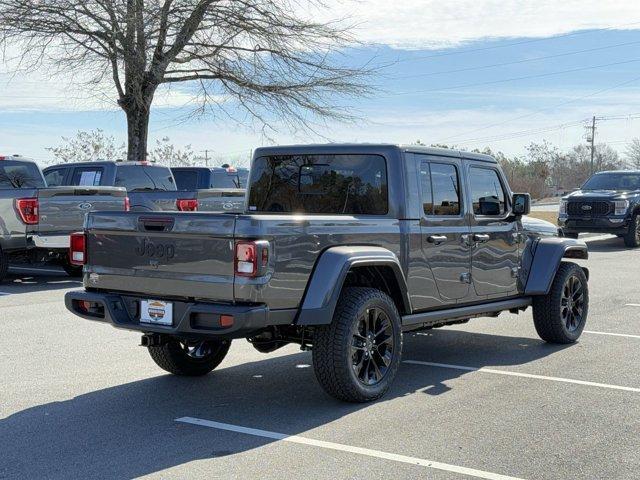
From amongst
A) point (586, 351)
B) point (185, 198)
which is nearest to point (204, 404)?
point (586, 351)

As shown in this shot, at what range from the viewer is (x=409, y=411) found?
19.5ft

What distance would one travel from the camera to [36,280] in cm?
1471

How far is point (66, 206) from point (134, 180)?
9.30 ft

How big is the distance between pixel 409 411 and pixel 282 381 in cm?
137

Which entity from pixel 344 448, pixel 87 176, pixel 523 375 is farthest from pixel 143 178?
pixel 344 448

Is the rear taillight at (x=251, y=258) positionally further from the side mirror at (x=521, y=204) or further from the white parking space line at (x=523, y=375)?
the side mirror at (x=521, y=204)

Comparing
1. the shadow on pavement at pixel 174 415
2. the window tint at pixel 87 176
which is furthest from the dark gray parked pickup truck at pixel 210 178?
the shadow on pavement at pixel 174 415

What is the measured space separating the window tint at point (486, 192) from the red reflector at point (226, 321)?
2.95 metres

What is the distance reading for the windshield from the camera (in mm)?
21969

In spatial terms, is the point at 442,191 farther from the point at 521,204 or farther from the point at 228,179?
the point at 228,179

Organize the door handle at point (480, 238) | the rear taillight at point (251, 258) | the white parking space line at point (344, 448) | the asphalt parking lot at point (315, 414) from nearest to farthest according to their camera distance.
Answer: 1. the white parking space line at point (344, 448)
2. the asphalt parking lot at point (315, 414)
3. the rear taillight at point (251, 258)
4. the door handle at point (480, 238)

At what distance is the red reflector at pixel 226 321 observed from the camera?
5384mm

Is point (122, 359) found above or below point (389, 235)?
below

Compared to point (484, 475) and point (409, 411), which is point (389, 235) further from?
point (484, 475)
